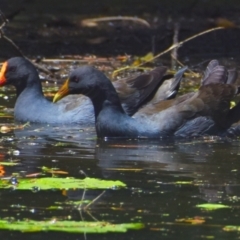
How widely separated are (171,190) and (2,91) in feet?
23.0

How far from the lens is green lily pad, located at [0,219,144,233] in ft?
22.7

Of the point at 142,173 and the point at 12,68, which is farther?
the point at 12,68

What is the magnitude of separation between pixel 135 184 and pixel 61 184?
0.59m

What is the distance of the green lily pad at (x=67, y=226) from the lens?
6926mm

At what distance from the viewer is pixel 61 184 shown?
27.1ft

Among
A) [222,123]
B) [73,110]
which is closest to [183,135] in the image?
[222,123]

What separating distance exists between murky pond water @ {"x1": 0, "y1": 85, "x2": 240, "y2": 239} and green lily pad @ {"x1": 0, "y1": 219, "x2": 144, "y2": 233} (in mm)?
48

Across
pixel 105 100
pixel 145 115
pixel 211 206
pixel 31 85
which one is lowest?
pixel 31 85

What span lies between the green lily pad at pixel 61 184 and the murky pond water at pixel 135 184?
0.21ft

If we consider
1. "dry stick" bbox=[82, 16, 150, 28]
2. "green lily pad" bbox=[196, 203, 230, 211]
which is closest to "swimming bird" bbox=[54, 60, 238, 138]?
"green lily pad" bbox=[196, 203, 230, 211]

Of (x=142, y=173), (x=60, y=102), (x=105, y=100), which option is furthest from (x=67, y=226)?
(x=60, y=102)

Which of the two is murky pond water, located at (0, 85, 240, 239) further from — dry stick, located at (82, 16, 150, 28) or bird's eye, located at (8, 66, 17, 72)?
dry stick, located at (82, 16, 150, 28)

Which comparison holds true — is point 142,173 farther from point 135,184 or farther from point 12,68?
point 12,68

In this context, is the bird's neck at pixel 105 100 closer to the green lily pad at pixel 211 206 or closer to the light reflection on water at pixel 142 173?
the light reflection on water at pixel 142 173
